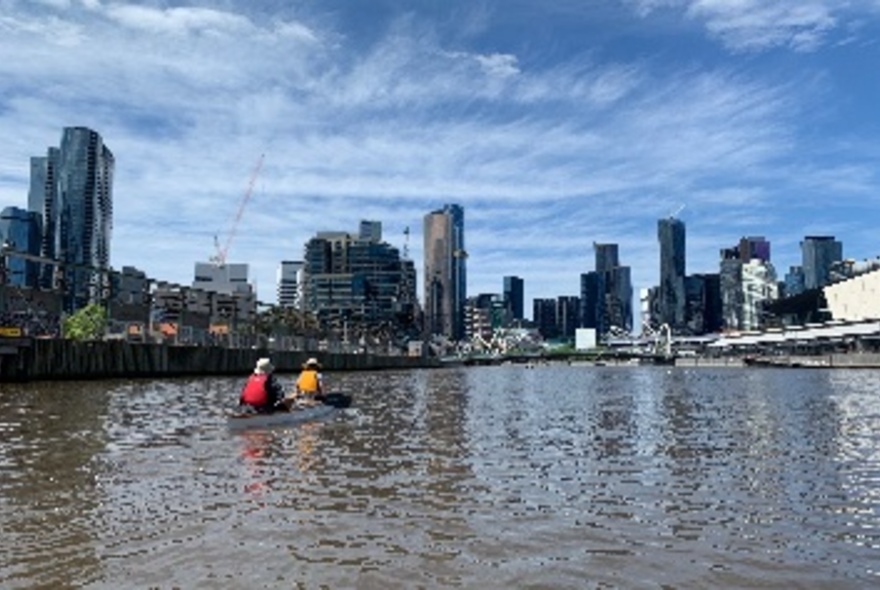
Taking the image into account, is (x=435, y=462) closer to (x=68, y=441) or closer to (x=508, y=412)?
(x=68, y=441)

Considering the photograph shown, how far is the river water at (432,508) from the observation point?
1041 centimetres

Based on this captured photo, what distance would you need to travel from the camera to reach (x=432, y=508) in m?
14.8

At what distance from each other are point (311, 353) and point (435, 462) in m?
122

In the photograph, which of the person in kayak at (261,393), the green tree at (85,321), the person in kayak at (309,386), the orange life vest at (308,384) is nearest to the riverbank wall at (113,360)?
the person in kayak at (309,386)

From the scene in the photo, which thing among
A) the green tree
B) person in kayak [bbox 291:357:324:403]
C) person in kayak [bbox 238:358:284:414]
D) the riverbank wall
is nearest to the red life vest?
person in kayak [bbox 238:358:284:414]

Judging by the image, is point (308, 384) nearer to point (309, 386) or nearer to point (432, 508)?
point (309, 386)

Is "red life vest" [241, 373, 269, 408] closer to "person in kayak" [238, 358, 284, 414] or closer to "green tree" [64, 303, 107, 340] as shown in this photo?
"person in kayak" [238, 358, 284, 414]

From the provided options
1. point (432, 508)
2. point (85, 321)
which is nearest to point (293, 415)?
point (432, 508)

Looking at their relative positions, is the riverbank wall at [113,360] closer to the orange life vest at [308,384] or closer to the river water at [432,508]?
the orange life vest at [308,384]

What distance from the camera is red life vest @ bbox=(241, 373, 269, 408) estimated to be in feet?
97.8

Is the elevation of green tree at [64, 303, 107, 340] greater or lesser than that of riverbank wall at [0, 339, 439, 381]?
greater

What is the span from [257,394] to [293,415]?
233cm

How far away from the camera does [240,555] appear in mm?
11094

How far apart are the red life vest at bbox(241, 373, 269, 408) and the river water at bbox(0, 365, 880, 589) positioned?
1.40 metres
